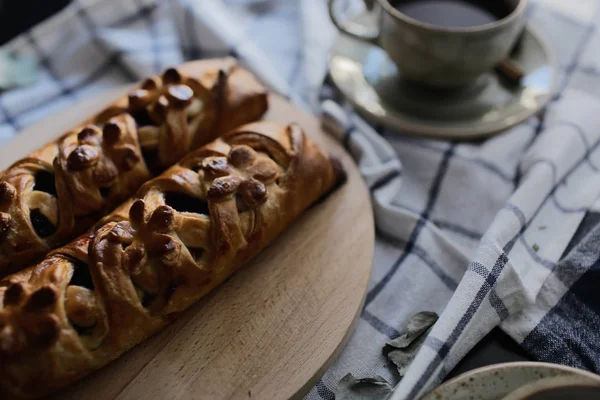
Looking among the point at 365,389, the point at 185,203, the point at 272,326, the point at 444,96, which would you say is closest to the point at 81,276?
the point at 185,203

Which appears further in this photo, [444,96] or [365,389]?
[444,96]

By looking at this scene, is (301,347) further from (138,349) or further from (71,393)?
(71,393)

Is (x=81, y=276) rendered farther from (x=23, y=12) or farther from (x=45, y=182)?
(x=23, y=12)

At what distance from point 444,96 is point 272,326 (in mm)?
732

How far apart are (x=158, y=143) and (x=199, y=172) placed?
0.53 feet

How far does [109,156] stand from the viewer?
47.0 inches

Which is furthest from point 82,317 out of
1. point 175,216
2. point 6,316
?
point 175,216

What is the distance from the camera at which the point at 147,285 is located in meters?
1.05

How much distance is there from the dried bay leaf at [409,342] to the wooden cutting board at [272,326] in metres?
0.09

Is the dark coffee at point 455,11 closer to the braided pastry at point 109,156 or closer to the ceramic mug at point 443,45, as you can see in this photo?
the ceramic mug at point 443,45

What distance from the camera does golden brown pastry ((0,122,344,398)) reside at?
959mm

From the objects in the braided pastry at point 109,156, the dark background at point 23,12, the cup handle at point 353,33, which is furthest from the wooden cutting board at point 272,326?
the dark background at point 23,12

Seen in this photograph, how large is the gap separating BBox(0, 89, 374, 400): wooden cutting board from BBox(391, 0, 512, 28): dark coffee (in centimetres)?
43

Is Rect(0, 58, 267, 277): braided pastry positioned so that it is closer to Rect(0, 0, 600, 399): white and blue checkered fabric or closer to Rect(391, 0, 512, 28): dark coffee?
Rect(0, 0, 600, 399): white and blue checkered fabric
